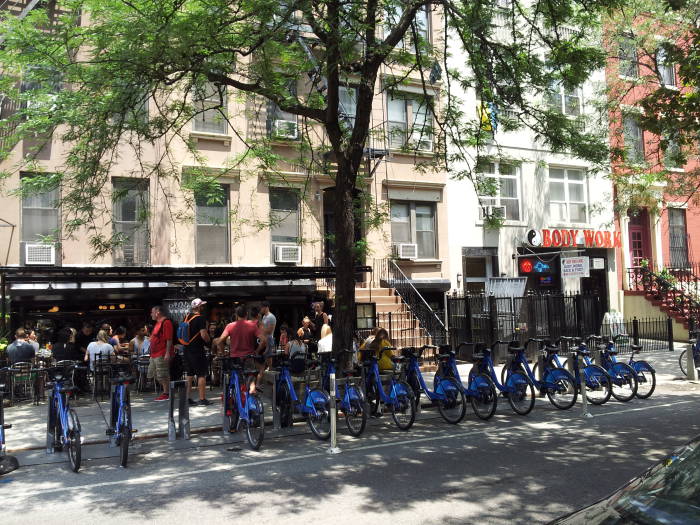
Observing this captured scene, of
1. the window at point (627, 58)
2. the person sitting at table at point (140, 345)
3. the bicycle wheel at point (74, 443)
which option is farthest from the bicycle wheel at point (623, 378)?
the window at point (627, 58)

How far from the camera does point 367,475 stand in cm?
687

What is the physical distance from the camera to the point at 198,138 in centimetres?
1783

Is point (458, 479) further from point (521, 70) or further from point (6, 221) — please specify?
point (6, 221)

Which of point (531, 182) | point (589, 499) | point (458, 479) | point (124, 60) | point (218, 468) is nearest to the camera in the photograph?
point (589, 499)

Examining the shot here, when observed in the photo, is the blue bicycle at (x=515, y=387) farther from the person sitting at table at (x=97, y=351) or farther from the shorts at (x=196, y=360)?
the person sitting at table at (x=97, y=351)

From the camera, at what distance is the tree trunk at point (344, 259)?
35.7ft

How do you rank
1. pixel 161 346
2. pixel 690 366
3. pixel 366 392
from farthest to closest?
pixel 690 366 → pixel 161 346 → pixel 366 392

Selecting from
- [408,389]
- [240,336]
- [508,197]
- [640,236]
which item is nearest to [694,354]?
[408,389]

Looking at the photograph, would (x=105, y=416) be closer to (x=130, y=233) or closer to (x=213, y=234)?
(x=130, y=233)

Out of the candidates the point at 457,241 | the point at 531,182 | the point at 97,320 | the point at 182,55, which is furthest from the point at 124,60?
the point at 531,182

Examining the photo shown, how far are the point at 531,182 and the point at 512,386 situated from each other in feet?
47.1

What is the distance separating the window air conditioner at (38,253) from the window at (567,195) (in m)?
17.4

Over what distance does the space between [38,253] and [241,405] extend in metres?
9.44

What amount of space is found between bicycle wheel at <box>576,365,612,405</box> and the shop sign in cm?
620
